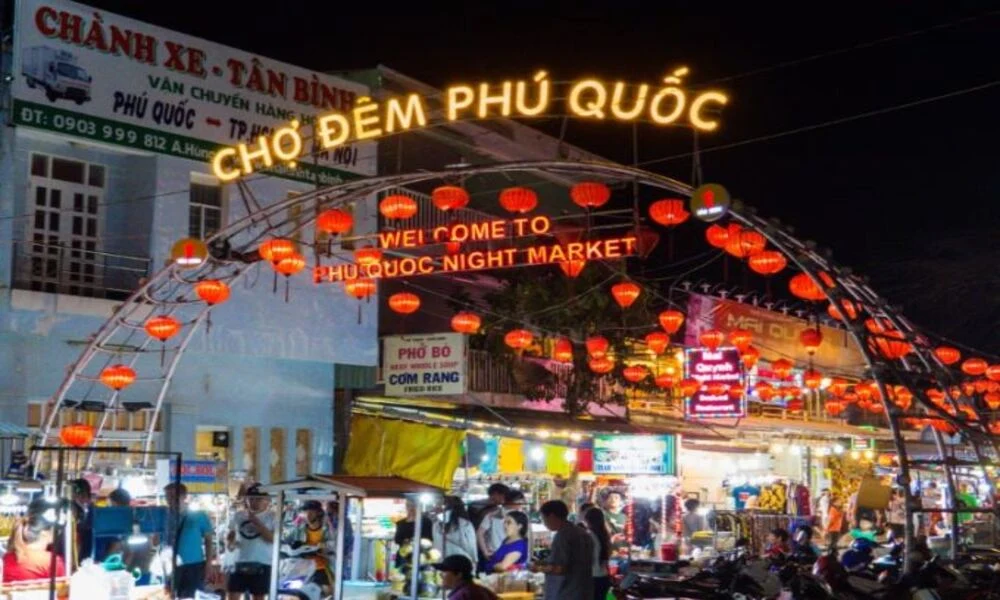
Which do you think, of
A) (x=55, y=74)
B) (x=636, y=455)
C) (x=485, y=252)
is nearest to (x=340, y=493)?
(x=485, y=252)

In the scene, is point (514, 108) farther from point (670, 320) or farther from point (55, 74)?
point (670, 320)

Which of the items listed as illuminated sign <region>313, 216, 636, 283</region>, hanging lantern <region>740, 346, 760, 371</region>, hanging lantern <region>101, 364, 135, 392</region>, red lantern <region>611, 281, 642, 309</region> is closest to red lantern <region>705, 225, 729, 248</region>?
illuminated sign <region>313, 216, 636, 283</region>

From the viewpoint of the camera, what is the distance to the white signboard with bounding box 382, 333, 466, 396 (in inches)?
952

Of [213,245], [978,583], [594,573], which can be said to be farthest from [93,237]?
[978,583]

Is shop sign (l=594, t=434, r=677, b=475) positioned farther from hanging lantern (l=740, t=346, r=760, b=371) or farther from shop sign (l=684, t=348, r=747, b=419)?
hanging lantern (l=740, t=346, r=760, b=371)

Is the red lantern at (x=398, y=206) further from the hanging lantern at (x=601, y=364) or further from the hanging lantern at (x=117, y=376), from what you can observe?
the hanging lantern at (x=601, y=364)

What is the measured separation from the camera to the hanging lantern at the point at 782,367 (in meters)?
34.2

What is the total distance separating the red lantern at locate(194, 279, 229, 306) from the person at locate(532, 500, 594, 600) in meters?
9.08

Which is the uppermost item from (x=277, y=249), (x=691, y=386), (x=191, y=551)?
(x=277, y=249)

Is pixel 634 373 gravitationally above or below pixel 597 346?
below

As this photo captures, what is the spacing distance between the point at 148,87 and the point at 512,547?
10.8 m

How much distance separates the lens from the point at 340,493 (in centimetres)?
1289

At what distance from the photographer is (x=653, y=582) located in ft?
52.6

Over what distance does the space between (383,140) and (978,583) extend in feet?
51.2
